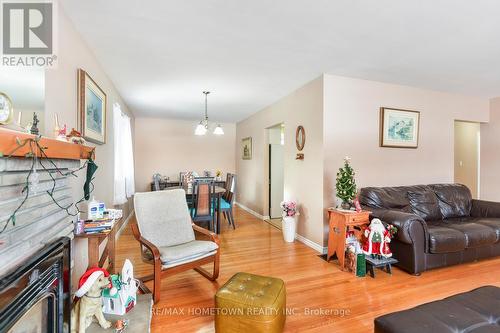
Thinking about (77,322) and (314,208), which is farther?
(314,208)

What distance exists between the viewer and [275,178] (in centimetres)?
531

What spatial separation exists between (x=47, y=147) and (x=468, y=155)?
6.90 m

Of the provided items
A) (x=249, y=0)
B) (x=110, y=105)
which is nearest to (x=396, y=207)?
(x=249, y=0)

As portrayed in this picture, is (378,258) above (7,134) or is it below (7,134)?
below

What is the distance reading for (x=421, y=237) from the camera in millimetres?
2584

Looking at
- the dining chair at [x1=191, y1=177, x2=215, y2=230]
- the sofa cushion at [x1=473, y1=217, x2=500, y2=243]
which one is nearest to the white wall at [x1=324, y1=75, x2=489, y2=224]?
the sofa cushion at [x1=473, y1=217, x2=500, y2=243]

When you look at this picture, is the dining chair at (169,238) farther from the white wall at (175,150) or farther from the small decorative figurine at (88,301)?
the white wall at (175,150)

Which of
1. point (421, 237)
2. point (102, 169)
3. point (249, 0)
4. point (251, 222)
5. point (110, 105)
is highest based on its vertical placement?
point (249, 0)

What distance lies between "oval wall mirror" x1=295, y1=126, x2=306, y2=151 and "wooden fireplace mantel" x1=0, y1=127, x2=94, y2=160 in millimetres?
2764

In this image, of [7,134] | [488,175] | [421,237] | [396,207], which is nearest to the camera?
[7,134]

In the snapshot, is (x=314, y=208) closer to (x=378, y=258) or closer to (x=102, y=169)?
(x=378, y=258)

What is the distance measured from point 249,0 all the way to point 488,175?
5292 mm

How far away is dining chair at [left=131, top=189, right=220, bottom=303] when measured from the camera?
2107 mm

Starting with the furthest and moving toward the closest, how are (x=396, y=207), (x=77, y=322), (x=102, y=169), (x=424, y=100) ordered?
(x=424, y=100)
(x=396, y=207)
(x=102, y=169)
(x=77, y=322)
